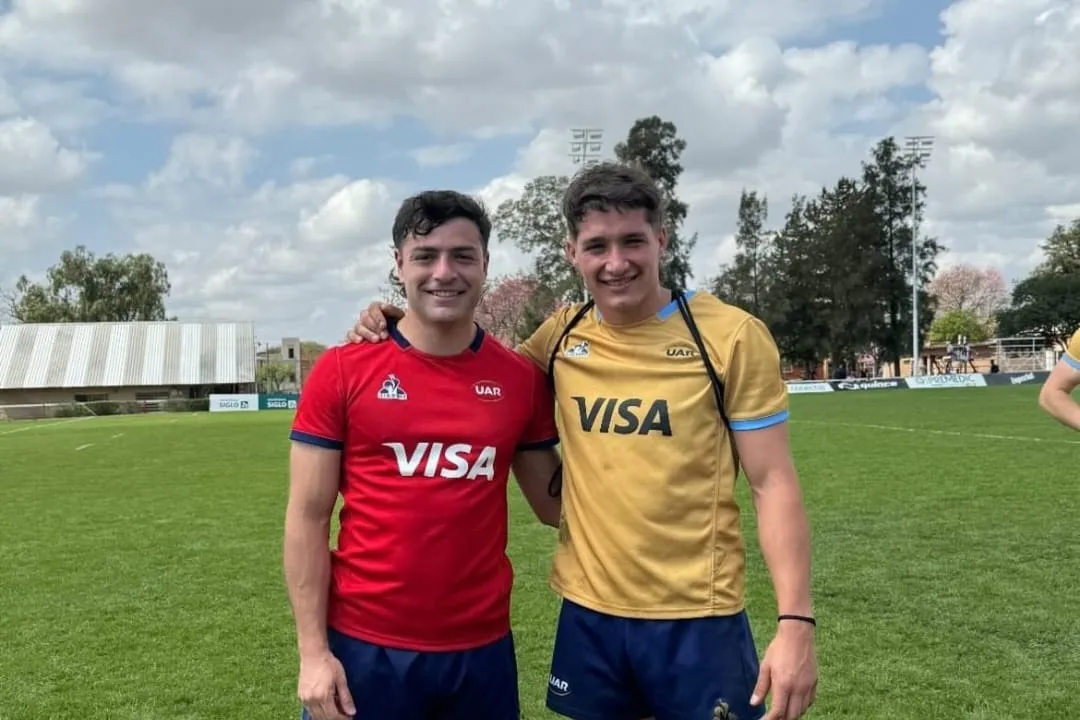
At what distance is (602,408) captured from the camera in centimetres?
259

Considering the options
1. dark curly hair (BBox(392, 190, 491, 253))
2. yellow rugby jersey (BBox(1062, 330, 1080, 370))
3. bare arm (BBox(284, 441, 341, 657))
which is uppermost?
dark curly hair (BBox(392, 190, 491, 253))

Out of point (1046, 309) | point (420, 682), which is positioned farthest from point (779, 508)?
point (1046, 309)

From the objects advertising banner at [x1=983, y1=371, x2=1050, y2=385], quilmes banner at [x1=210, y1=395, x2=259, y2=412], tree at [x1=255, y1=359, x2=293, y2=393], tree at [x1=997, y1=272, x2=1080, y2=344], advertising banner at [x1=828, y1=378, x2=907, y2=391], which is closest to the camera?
advertising banner at [x1=983, y1=371, x2=1050, y2=385]

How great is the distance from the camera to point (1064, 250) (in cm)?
7462

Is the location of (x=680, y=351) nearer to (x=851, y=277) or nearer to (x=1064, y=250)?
(x=851, y=277)

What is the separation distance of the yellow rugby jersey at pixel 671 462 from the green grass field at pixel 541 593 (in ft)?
8.73

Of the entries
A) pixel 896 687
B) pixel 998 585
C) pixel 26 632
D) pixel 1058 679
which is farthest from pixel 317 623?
pixel 998 585

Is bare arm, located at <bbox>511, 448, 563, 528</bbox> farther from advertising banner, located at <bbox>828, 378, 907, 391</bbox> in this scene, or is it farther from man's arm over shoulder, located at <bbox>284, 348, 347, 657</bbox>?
advertising banner, located at <bbox>828, 378, 907, 391</bbox>

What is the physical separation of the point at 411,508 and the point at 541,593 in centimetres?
491

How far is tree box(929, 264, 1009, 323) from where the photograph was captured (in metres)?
89.5

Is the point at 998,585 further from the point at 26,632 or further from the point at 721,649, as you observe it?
the point at 26,632

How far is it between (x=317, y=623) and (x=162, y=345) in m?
63.7

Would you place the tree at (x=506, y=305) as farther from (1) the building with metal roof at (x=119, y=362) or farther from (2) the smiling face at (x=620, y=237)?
(2) the smiling face at (x=620, y=237)

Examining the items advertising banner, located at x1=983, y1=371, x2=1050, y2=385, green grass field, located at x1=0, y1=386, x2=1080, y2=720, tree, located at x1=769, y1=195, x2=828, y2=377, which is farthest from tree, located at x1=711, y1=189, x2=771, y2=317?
green grass field, located at x1=0, y1=386, x2=1080, y2=720
